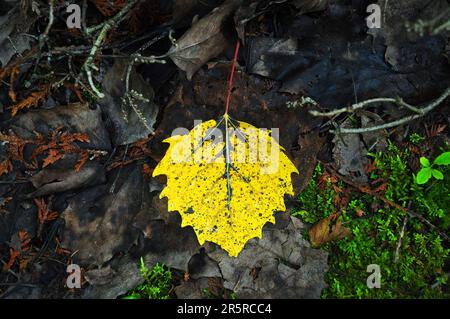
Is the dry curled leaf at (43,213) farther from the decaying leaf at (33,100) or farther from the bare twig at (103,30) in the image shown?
the bare twig at (103,30)

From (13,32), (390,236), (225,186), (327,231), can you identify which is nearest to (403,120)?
(390,236)

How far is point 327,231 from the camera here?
245 cm

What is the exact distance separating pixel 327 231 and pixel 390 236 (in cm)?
34

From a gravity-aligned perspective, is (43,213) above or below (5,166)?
below

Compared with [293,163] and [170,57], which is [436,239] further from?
[170,57]

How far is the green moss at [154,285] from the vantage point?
2465 mm

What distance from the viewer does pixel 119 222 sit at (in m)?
2.49

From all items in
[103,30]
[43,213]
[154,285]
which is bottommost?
[154,285]

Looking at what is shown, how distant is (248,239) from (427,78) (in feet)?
4.39

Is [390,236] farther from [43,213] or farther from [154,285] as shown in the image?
[43,213]

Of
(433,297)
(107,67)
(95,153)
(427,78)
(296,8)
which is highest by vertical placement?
(296,8)

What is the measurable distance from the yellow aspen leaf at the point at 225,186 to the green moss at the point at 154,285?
14.6 inches

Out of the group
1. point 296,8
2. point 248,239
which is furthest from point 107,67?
point 248,239

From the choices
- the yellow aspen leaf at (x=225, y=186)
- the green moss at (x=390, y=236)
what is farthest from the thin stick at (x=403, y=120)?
the yellow aspen leaf at (x=225, y=186)
